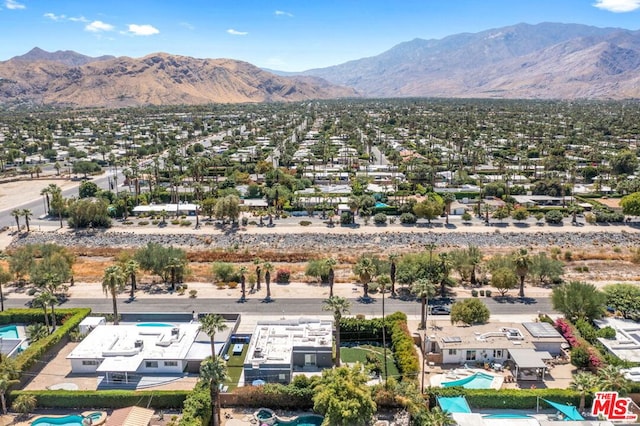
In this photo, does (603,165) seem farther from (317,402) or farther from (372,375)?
(317,402)

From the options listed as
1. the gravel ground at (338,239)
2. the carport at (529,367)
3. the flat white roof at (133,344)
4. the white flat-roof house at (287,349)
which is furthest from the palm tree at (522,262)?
the flat white roof at (133,344)

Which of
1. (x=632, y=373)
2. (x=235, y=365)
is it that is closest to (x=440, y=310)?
(x=632, y=373)

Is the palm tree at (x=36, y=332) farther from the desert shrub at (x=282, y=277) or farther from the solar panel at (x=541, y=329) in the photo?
the solar panel at (x=541, y=329)

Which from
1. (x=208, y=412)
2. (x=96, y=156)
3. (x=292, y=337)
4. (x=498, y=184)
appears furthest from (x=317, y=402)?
(x=96, y=156)

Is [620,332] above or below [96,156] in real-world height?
below

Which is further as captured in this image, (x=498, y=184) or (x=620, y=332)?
(x=498, y=184)

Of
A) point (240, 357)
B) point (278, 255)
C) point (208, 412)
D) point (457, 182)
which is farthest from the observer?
point (457, 182)

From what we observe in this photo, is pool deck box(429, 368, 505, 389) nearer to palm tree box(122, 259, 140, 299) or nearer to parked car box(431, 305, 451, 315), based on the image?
parked car box(431, 305, 451, 315)
